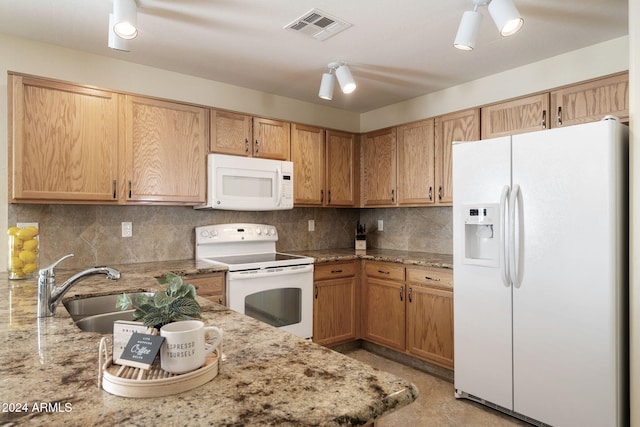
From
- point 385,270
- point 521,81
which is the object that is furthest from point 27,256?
point 521,81

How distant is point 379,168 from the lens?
3830 millimetres

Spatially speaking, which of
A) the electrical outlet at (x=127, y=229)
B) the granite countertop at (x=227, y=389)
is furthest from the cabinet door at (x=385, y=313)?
the granite countertop at (x=227, y=389)

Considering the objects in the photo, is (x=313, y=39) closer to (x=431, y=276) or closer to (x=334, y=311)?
(x=431, y=276)

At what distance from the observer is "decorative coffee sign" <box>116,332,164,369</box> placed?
0.82 meters

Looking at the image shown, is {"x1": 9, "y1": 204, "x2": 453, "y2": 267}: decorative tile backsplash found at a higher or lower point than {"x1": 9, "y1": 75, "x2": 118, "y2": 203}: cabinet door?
lower

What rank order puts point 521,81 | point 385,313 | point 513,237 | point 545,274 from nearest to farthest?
point 545,274
point 513,237
point 521,81
point 385,313

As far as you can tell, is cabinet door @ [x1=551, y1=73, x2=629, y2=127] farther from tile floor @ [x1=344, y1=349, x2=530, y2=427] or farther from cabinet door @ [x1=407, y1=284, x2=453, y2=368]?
tile floor @ [x1=344, y1=349, x2=530, y2=427]

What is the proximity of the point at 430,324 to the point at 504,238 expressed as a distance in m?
1.04

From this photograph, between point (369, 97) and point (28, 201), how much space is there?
9.39 feet

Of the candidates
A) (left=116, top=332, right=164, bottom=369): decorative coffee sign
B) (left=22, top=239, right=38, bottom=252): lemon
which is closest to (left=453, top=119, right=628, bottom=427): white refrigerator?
(left=116, top=332, right=164, bottom=369): decorative coffee sign

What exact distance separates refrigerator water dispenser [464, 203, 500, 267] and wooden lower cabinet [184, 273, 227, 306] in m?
1.70

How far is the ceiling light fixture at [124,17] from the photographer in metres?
1.90

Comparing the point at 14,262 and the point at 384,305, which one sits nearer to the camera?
the point at 14,262

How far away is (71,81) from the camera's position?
8.54 feet
